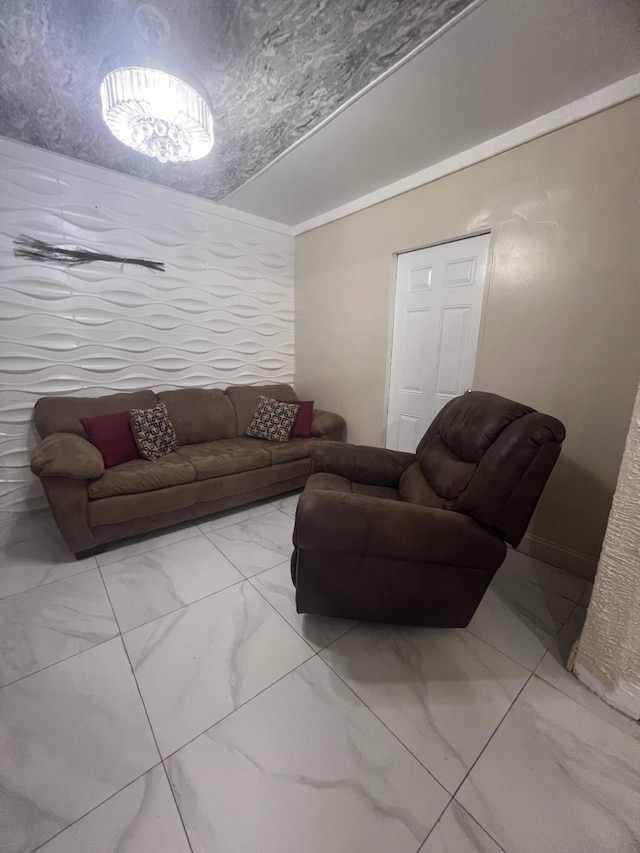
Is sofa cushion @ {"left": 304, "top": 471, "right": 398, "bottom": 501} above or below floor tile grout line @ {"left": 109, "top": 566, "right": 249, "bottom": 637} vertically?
above

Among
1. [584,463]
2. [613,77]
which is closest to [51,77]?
[613,77]

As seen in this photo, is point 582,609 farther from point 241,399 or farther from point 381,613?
point 241,399

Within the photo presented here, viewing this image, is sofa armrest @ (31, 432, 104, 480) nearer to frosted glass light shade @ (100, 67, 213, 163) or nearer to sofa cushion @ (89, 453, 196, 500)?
sofa cushion @ (89, 453, 196, 500)

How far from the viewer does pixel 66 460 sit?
1.75 m

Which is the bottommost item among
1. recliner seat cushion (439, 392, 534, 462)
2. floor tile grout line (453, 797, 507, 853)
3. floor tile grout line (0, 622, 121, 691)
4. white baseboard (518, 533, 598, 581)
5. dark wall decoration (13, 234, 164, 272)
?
floor tile grout line (453, 797, 507, 853)

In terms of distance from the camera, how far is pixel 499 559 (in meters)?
1.27

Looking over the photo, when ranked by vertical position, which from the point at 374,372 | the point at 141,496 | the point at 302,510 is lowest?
the point at 141,496

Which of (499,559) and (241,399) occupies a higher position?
(241,399)

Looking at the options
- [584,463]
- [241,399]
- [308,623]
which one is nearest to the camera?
[308,623]

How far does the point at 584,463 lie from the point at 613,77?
1.87 metres

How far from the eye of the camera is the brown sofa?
1.81 metres

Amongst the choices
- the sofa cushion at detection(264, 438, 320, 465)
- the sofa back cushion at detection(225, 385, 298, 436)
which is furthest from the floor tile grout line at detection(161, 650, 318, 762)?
the sofa back cushion at detection(225, 385, 298, 436)

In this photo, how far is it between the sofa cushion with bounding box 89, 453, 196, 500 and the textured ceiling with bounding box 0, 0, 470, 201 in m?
2.02

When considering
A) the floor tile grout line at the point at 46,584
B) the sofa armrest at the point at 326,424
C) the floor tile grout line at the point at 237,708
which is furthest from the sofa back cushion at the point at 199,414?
the floor tile grout line at the point at 237,708
